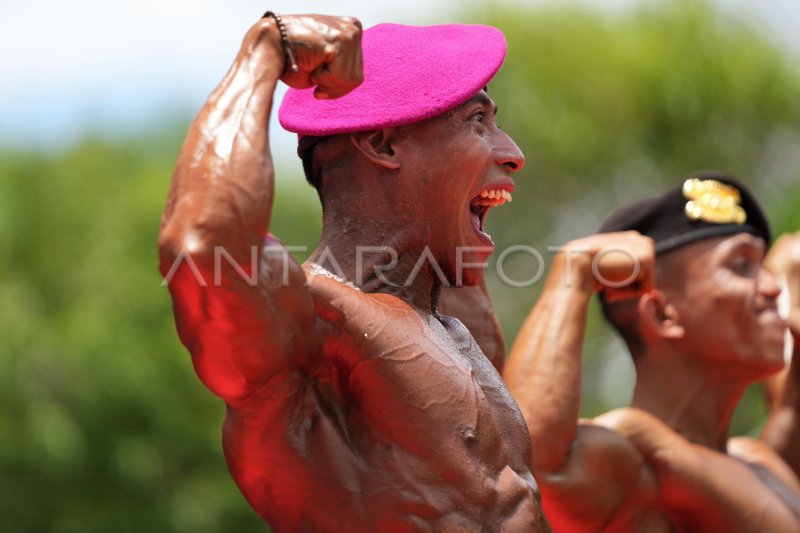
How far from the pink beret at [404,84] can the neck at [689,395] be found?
230 centimetres

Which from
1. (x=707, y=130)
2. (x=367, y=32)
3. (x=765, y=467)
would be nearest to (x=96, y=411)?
(x=707, y=130)

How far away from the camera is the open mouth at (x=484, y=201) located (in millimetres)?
3406

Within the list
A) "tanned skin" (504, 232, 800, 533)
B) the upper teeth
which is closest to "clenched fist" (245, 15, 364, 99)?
the upper teeth

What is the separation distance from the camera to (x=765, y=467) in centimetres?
542

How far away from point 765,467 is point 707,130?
17.0 m

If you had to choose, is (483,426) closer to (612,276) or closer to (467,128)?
(467,128)

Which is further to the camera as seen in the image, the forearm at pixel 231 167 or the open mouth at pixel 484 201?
the open mouth at pixel 484 201

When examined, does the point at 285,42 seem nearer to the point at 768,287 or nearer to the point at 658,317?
the point at 658,317

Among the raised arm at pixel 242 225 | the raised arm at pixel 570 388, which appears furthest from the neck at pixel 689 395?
the raised arm at pixel 242 225

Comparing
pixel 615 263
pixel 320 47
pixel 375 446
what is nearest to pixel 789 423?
pixel 615 263

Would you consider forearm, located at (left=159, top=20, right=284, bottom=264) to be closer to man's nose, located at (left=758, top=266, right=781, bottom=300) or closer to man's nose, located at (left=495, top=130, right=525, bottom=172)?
man's nose, located at (left=495, top=130, right=525, bottom=172)

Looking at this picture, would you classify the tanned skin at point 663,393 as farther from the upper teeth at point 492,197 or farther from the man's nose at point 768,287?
the upper teeth at point 492,197

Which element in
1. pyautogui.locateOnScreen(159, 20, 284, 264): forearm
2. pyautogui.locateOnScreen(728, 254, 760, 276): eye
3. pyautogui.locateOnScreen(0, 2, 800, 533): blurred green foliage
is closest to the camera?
pyautogui.locateOnScreen(159, 20, 284, 264): forearm

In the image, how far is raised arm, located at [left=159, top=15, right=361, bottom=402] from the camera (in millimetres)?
2719
